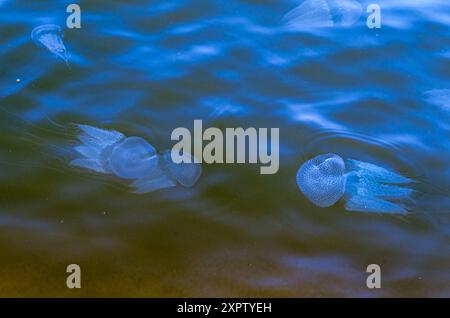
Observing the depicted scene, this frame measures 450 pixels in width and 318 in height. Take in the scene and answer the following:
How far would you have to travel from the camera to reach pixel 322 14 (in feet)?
12.8

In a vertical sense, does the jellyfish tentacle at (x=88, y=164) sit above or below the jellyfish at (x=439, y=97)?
below

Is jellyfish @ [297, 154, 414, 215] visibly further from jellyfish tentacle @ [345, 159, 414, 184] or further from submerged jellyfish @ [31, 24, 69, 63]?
submerged jellyfish @ [31, 24, 69, 63]

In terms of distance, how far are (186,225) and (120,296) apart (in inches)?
19.0

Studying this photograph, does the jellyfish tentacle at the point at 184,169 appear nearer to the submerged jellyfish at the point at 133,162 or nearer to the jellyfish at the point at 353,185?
the submerged jellyfish at the point at 133,162

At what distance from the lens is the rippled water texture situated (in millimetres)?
2277

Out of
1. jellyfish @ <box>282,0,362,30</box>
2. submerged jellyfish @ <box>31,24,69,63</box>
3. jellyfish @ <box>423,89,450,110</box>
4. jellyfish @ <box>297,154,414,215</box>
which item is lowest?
jellyfish @ <box>297,154,414,215</box>

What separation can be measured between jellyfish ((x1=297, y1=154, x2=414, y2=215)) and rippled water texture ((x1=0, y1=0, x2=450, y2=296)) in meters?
0.05

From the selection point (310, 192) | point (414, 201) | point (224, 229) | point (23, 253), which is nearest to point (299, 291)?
point (224, 229)

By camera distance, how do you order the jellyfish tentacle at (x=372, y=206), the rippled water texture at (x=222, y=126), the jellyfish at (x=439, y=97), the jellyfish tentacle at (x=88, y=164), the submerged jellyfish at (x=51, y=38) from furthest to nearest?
the submerged jellyfish at (x=51, y=38), the jellyfish at (x=439, y=97), the jellyfish tentacle at (x=88, y=164), the jellyfish tentacle at (x=372, y=206), the rippled water texture at (x=222, y=126)

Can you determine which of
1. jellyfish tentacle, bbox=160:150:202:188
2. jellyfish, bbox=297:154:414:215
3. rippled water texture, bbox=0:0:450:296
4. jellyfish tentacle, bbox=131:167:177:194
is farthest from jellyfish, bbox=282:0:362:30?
jellyfish tentacle, bbox=131:167:177:194

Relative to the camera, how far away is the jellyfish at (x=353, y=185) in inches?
105

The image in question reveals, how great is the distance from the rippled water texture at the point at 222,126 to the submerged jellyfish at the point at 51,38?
43 millimetres

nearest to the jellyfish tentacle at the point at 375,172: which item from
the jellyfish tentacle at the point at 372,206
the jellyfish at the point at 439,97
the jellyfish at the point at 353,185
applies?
the jellyfish at the point at 353,185

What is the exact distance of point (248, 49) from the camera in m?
3.58
